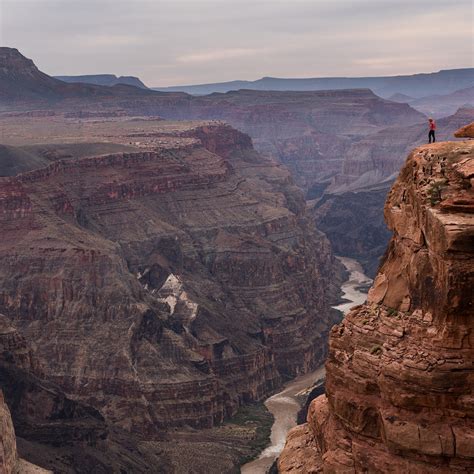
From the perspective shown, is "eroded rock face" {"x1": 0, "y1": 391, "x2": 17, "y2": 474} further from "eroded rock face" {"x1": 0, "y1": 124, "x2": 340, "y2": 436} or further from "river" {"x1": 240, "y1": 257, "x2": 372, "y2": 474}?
"eroded rock face" {"x1": 0, "y1": 124, "x2": 340, "y2": 436}

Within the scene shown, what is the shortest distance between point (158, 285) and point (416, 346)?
114 metres

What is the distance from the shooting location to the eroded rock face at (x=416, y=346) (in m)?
25.4

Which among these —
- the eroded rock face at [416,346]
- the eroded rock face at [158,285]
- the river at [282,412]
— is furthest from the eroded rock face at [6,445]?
the eroded rock face at [416,346]

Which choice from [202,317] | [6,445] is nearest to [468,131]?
[6,445]

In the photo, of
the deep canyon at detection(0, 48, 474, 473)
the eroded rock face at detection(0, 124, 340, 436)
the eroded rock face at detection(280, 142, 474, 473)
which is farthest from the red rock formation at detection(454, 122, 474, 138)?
the eroded rock face at detection(0, 124, 340, 436)

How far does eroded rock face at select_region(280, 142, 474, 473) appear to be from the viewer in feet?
83.3

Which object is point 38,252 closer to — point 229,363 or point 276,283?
point 229,363

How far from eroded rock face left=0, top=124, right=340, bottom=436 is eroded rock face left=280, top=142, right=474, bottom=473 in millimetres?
79950

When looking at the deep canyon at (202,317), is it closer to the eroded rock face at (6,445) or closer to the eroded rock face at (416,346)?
the eroded rock face at (416,346)

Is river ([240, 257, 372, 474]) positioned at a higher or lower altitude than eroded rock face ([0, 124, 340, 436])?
lower

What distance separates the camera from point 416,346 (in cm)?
2616

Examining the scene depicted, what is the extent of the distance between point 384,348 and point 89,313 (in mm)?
95644

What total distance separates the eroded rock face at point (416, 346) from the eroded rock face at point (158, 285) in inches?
3148

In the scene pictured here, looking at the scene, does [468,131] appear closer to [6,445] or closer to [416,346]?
[416,346]
